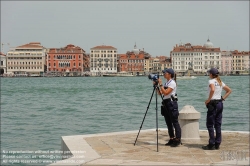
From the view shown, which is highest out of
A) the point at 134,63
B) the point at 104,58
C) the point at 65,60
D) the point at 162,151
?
the point at 104,58

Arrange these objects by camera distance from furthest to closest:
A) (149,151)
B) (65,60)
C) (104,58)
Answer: (104,58) → (65,60) → (149,151)

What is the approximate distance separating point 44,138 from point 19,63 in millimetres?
124960

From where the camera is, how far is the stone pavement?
19.4ft

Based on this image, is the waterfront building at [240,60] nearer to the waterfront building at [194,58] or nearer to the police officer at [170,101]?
the waterfront building at [194,58]

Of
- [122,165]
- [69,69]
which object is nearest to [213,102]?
[122,165]

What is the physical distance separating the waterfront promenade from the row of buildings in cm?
12245

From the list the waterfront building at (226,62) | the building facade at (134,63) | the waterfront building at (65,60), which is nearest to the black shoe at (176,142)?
the waterfront building at (65,60)

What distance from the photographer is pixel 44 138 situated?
14.5 metres

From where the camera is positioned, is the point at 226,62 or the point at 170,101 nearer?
the point at 170,101

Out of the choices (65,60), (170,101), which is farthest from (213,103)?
(65,60)

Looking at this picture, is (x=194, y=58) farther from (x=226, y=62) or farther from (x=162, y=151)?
(x=162, y=151)

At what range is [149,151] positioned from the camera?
681 centimetres

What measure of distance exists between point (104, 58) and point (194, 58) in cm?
2793

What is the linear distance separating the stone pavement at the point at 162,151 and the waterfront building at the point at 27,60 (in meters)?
129
